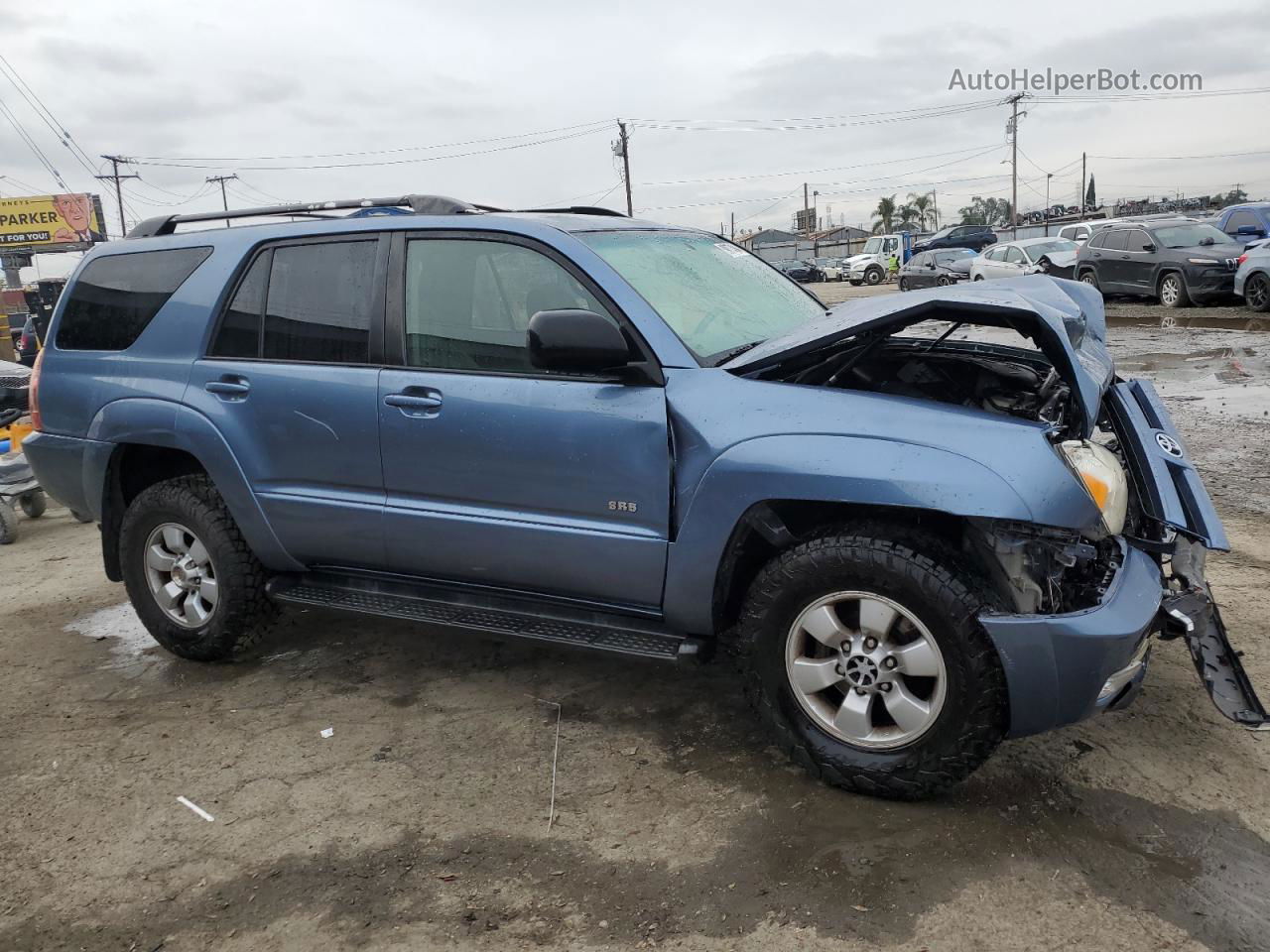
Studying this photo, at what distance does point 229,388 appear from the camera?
395 centimetres

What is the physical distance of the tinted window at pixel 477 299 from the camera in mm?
3441

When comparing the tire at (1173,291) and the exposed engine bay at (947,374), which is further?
the tire at (1173,291)

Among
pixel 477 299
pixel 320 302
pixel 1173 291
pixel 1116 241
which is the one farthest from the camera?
pixel 1116 241

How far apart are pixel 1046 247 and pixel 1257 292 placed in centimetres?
777

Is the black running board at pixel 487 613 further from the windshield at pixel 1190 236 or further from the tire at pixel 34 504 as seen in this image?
the windshield at pixel 1190 236

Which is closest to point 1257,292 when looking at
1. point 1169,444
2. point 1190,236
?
point 1190,236

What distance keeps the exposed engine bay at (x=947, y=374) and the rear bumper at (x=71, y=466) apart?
3091mm

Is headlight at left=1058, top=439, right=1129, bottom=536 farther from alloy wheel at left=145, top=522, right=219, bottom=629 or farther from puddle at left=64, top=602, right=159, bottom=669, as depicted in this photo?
puddle at left=64, top=602, right=159, bottom=669

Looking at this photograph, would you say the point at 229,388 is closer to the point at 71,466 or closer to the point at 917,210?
the point at 71,466

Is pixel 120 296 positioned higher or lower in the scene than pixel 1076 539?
higher

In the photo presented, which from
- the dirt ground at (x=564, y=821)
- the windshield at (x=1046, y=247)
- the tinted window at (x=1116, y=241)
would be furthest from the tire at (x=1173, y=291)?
the dirt ground at (x=564, y=821)

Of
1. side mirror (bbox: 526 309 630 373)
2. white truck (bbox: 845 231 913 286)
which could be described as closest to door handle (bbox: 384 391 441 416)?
side mirror (bbox: 526 309 630 373)

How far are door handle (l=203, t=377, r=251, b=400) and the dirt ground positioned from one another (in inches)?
48.4

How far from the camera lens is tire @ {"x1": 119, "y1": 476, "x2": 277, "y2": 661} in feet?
13.5
